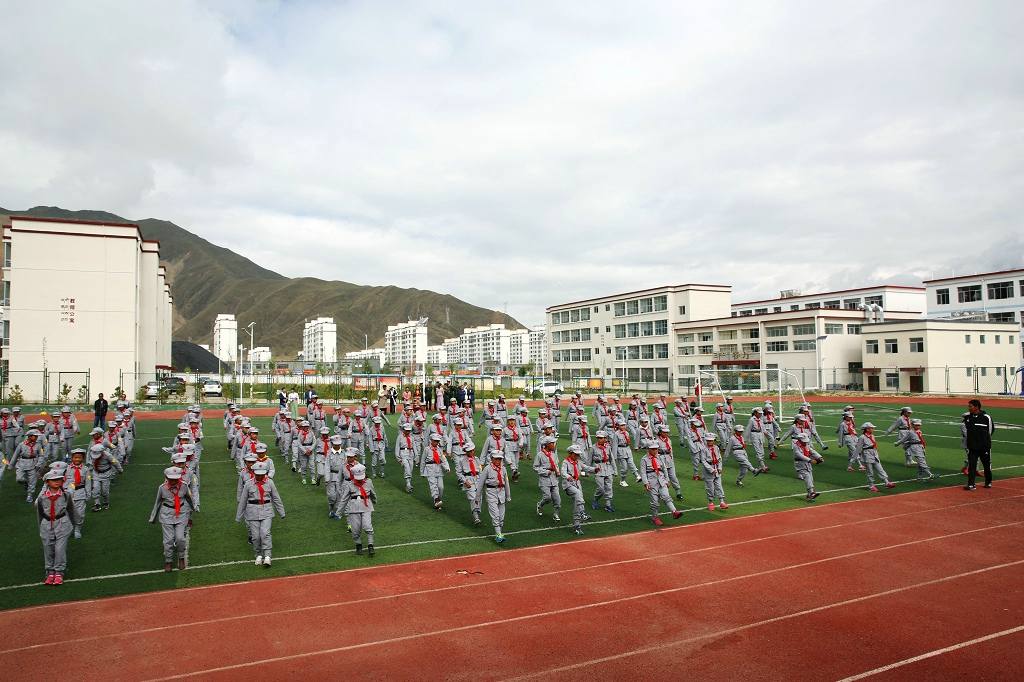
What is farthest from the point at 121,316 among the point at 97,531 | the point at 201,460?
the point at 97,531

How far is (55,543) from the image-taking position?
10.1 meters

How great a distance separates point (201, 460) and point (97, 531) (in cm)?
991

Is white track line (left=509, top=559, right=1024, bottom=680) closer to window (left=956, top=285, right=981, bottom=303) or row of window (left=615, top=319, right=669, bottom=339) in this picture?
row of window (left=615, top=319, right=669, bottom=339)

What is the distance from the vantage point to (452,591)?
32.2 ft

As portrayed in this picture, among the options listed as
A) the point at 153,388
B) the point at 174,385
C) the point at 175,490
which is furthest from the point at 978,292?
the point at 153,388

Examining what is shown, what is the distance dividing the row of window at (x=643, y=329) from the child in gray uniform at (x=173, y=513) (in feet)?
212

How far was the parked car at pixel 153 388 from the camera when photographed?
1763 inches

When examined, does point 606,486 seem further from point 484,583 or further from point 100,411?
point 100,411

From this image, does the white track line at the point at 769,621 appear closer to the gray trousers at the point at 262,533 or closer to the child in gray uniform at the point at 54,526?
the gray trousers at the point at 262,533

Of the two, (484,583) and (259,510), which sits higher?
(259,510)

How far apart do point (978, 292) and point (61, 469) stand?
78.1 meters

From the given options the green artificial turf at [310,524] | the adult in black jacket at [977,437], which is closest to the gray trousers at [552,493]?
the green artificial turf at [310,524]

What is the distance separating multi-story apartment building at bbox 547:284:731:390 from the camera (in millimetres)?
70000

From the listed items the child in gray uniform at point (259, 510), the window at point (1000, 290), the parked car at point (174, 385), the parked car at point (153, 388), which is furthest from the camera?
the window at point (1000, 290)
